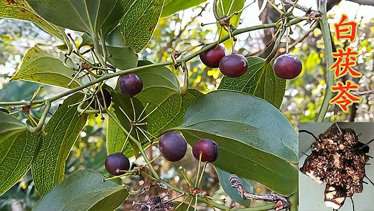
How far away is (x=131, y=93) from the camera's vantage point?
1.15 feet

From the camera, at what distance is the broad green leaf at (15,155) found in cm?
38

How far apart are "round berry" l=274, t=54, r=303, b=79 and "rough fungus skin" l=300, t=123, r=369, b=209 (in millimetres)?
54

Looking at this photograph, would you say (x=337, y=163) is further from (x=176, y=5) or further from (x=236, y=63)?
(x=176, y=5)

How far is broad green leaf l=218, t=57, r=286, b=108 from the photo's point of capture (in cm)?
41

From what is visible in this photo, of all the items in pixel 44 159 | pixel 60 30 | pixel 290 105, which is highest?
pixel 60 30

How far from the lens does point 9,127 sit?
1.20ft

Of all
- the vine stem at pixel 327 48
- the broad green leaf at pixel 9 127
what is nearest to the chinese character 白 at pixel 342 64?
the vine stem at pixel 327 48

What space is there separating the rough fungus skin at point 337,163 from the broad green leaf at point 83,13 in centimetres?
16

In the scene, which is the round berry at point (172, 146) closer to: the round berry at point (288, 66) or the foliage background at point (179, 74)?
the round berry at point (288, 66)

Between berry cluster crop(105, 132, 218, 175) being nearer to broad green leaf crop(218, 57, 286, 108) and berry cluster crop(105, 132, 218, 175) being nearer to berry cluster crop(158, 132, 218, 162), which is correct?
berry cluster crop(158, 132, 218, 162)

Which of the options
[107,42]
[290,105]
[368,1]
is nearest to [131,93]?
[107,42]

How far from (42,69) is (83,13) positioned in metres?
0.08

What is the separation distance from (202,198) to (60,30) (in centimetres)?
18

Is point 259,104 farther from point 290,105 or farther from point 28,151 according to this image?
point 290,105
